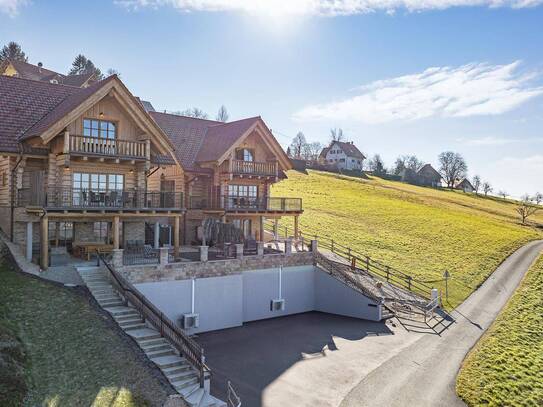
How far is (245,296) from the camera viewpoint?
2389 centimetres

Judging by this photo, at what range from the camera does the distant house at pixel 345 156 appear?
4274 inches

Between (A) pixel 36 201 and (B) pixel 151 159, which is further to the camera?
(B) pixel 151 159

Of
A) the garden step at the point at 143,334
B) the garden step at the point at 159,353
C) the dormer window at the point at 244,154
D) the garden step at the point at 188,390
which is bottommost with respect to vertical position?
the garden step at the point at 188,390

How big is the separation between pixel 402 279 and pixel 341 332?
10.3m

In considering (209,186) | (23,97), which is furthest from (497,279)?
(23,97)

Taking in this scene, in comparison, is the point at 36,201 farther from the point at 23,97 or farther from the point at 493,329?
the point at 493,329

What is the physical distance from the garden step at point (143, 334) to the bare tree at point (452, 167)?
404 ft

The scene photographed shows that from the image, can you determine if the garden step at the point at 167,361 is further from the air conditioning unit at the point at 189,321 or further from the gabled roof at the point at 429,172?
the gabled roof at the point at 429,172

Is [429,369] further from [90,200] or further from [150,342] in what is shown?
[90,200]

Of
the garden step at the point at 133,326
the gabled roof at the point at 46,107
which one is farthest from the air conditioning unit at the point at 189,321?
the gabled roof at the point at 46,107

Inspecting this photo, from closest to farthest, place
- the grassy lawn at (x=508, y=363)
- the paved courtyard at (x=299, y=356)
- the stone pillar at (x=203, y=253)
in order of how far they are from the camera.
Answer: the paved courtyard at (x=299, y=356) < the grassy lawn at (x=508, y=363) < the stone pillar at (x=203, y=253)

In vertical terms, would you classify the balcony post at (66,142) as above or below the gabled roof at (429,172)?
below

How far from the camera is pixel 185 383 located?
13.7m

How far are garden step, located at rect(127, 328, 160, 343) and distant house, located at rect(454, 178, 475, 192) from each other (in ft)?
404
